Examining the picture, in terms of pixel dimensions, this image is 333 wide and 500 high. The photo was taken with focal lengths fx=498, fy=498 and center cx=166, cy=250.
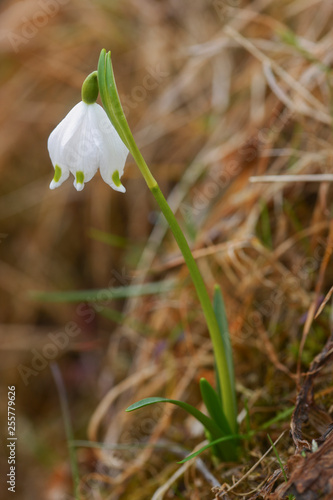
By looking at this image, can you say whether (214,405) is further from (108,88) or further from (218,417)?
(108,88)

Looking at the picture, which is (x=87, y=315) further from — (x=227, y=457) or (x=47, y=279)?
(x=227, y=457)

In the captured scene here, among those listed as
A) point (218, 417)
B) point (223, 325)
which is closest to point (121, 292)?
point (223, 325)

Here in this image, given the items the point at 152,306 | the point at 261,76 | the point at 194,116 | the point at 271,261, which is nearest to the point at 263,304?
the point at 271,261

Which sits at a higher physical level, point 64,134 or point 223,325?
point 64,134

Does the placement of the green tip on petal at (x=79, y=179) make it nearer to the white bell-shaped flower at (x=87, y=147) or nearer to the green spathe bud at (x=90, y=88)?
the white bell-shaped flower at (x=87, y=147)

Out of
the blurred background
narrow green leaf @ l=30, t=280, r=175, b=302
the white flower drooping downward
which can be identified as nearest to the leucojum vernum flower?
the white flower drooping downward

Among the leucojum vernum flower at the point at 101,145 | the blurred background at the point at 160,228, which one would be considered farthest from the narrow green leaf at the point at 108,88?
the blurred background at the point at 160,228

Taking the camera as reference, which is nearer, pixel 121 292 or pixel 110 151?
pixel 110 151

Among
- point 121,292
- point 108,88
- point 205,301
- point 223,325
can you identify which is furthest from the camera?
point 121,292
